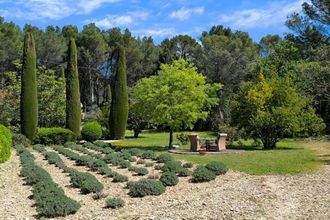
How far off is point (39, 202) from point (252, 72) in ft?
104

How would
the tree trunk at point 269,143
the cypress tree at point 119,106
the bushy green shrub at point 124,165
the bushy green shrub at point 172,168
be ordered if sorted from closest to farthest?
the bushy green shrub at point 172,168 < the bushy green shrub at point 124,165 < the tree trunk at point 269,143 < the cypress tree at point 119,106

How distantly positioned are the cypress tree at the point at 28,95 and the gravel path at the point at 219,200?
13450 millimetres

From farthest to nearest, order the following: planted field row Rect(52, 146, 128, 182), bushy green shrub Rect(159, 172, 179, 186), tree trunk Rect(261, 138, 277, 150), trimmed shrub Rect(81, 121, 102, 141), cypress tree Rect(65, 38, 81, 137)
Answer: cypress tree Rect(65, 38, 81, 137), trimmed shrub Rect(81, 121, 102, 141), tree trunk Rect(261, 138, 277, 150), planted field row Rect(52, 146, 128, 182), bushy green shrub Rect(159, 172, 179, 186)

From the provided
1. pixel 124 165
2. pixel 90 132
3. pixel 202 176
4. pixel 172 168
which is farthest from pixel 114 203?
pixel 90 132

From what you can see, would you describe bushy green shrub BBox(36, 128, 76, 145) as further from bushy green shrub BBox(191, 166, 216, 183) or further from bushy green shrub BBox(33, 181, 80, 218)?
bushy green shrub BBox(33, 181, 80, 218)

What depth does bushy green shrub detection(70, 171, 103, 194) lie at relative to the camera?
1005cm

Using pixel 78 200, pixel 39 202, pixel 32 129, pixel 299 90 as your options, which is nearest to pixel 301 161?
pixel 78 200

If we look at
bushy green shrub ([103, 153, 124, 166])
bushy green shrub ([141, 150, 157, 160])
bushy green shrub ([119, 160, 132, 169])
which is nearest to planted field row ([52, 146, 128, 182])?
bushy green shrub ([103, 153, 124, 166])

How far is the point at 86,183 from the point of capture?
10.2 metres

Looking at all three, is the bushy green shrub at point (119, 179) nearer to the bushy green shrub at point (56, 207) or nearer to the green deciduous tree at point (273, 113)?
the bushy green shrub at point (56, 207)

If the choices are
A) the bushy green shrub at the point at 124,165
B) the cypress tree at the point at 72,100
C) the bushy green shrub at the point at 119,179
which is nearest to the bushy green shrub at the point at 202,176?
the bushy green shrub at the point at 119,179

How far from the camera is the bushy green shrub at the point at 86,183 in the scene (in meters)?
10.0

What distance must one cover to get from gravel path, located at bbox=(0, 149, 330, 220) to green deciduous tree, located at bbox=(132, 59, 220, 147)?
8256 mm

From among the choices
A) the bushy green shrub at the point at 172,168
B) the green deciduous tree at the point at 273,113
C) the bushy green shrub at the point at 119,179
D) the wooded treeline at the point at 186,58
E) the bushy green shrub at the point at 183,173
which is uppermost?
the wooded treeline at the point at 186,58
